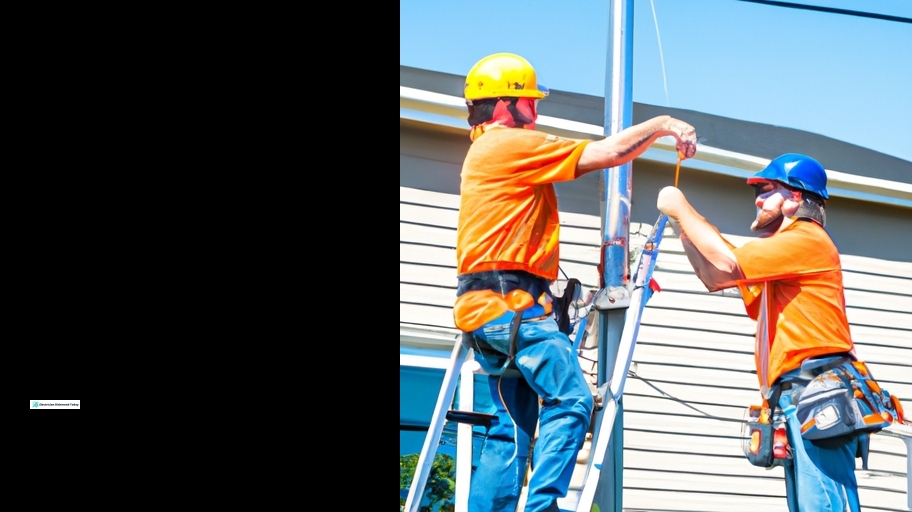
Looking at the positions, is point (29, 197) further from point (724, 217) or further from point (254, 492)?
point (724, 217)

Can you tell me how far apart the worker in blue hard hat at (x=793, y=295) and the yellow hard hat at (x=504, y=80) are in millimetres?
555

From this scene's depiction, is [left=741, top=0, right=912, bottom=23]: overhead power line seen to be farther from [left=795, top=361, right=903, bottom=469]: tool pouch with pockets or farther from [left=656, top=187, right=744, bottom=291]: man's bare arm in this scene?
[left=795, top=361, right=903, bottom=469]: tool pouch with pockets

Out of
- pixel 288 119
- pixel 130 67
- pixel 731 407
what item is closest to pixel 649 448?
pixel 731 407

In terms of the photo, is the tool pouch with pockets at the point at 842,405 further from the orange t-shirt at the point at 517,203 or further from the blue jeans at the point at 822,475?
the orange t-shirt at the point at 517,203

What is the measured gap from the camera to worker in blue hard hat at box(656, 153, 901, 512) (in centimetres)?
354

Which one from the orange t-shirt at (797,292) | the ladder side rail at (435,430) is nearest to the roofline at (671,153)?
the orange t-shirt at (797,292)

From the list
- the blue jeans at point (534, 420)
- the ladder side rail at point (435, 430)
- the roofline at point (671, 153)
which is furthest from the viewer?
the roofline at point (671, 153)

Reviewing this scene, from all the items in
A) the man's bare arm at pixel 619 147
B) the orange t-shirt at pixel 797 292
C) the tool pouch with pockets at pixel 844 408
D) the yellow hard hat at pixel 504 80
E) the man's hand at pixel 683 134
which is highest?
the yellow hard hat at pixel 504 80

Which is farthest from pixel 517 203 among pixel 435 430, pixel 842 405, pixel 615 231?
pixel 842 405

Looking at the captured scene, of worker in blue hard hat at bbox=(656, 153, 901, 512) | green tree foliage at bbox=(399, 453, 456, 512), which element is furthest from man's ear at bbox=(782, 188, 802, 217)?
green tree foliage at bbox=(399, 453, 456, 512)

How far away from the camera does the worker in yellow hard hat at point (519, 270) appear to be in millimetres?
3422

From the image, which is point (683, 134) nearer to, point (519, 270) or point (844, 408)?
point (519, 270)

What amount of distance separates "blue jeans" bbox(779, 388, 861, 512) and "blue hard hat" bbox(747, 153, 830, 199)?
741 mm

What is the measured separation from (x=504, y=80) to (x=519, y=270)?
0.62 meters
